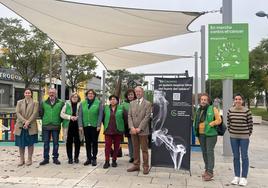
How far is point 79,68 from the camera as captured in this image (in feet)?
130

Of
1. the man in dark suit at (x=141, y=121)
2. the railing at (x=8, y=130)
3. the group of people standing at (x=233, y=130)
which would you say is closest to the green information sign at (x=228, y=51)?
the group of people standing at (x=233, y=130)

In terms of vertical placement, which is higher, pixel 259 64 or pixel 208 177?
pixel 259 64

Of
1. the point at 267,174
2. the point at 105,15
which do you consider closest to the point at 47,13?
the point at 105,15

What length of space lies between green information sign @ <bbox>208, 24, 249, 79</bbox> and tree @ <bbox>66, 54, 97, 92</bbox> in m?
29.1

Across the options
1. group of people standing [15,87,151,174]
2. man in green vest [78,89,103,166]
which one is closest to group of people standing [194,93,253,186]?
group of people standing [15,87,151,174]

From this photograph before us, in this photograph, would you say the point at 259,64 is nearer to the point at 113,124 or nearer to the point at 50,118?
the point at 113,124

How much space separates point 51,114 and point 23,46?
25540mm

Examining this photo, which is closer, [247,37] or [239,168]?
[239,168]

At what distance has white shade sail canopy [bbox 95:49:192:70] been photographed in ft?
55.1

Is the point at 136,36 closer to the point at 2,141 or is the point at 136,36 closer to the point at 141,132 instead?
the point at 141,132

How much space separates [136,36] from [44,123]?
4.00 metres

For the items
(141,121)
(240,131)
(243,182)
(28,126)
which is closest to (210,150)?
(240,131)

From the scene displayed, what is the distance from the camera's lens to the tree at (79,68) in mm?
38812

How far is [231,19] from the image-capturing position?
10.4 m
